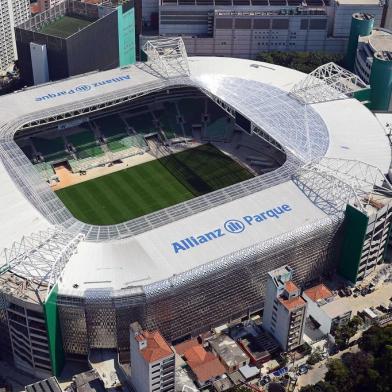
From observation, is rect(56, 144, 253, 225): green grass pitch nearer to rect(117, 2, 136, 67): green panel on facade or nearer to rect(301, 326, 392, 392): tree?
rect(117, 2, 136, 67): green panel on facade

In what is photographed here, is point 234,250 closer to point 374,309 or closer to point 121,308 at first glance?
point 121,308

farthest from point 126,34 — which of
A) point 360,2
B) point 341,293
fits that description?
point 341,293

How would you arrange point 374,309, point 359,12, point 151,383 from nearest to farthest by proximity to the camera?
point 151,383
point 374,309
point 359,12

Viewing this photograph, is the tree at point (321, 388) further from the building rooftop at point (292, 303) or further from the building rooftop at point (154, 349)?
the building rooftop at point (154, 349)

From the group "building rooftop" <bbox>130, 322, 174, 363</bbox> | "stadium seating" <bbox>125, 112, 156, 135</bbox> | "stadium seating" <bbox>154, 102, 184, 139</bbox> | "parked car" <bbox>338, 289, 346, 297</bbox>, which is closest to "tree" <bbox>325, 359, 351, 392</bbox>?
"parked car" <bbox>338, 289, 346, 297</bbox>

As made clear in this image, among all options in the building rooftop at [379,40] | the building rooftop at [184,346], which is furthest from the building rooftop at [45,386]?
the building rooftop at [379,40]

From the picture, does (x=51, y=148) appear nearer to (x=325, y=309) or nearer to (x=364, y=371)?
(x=325, y=309)

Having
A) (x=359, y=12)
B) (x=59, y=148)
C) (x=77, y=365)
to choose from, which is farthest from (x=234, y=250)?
(x=359, y=12)
